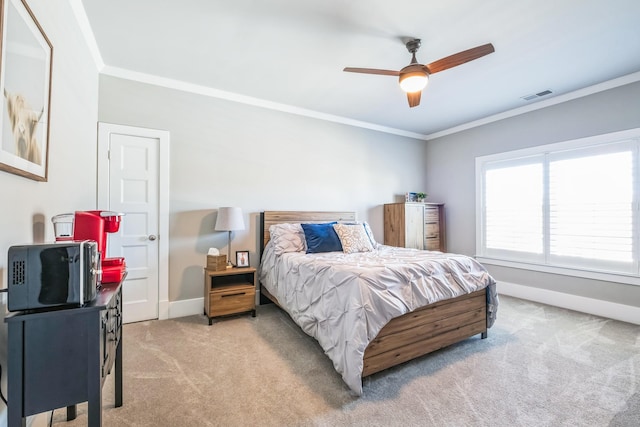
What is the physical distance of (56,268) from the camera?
1059mm

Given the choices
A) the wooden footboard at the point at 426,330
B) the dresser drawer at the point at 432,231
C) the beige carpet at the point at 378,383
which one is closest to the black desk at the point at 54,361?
the beige carpet at the point at 378,383

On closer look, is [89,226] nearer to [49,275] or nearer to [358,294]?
[49,275]

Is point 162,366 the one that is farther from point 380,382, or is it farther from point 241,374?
point 380,382

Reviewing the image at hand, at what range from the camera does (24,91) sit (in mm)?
1349

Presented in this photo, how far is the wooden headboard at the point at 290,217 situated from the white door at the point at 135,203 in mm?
1193

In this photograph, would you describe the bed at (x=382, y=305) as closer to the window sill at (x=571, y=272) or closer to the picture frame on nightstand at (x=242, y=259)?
the picture frame on nightstand at (x=242, y=259)

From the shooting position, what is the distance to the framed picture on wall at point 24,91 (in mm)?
1175

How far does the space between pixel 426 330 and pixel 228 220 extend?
7.72ft

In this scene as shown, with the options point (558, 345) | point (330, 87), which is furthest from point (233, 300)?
point (558, 345)

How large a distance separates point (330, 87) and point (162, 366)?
334 centimetres

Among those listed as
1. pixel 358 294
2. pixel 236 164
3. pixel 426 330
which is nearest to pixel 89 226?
pixel 358 294

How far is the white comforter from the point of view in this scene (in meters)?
1.91

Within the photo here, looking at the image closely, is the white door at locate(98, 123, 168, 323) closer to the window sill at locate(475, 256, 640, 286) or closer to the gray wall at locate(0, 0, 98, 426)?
the gray wall at locate(0, 0, 98, 426)

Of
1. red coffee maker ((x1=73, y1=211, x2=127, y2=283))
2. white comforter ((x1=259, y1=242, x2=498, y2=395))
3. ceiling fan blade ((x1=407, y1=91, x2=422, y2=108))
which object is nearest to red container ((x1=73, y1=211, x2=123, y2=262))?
red coffee maker ((x1=73, y1=211, x2=127, y2=283))
